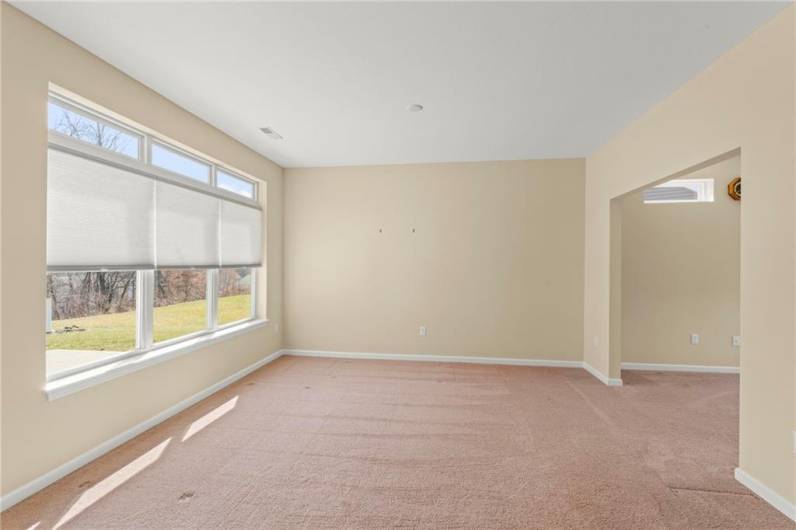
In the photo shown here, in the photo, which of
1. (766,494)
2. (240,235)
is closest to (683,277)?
(766,494)

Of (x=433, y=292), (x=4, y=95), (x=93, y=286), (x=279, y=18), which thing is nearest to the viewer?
(x=4, y=95)

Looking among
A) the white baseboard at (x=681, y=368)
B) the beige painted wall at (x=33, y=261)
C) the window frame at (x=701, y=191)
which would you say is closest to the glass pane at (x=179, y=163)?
the beige painted wall at (x=33, y=261)

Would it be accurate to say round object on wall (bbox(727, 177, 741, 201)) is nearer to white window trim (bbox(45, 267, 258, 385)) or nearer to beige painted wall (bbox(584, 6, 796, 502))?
beige painted wall (bbox(584, 6, 796, 502))

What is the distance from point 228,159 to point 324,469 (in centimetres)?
334

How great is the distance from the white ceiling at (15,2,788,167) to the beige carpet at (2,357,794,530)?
2.82 metres

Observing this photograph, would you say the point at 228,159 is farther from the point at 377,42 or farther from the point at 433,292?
the point at 433,292

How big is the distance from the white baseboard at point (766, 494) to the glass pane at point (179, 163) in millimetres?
4889

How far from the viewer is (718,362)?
426 cm

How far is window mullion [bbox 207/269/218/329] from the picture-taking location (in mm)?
3781

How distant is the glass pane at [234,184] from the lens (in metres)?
3.86

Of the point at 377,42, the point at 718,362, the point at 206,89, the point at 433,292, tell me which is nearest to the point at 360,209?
the point at 433,292

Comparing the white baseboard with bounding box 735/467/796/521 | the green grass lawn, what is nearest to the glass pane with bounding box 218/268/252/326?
the green grass lawn

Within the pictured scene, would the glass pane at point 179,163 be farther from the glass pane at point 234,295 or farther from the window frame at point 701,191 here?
the window frame at point 701,191

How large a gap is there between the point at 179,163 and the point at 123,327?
1585mm
